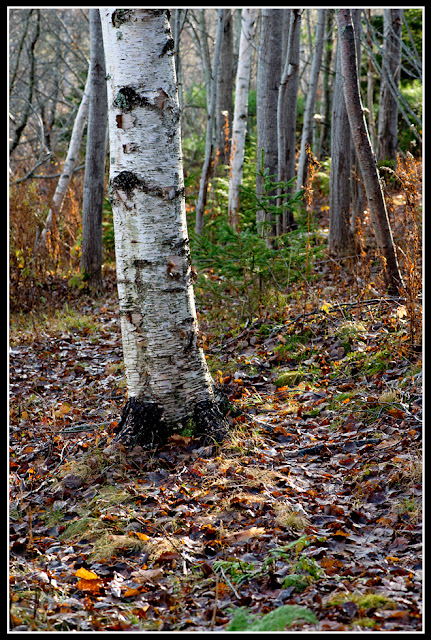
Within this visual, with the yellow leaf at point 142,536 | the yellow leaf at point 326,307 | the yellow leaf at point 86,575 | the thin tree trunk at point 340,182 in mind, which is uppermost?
the thin tree trunk at point 340,182

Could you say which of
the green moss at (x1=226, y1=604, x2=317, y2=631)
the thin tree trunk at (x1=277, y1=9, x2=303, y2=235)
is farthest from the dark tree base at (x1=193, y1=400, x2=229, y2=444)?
the thin tree trunk at (x1=277, y1=9, x2=303, y2=235)

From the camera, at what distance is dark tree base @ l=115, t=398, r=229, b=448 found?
3.51 meters

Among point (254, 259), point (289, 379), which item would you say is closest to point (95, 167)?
point (254, 259)

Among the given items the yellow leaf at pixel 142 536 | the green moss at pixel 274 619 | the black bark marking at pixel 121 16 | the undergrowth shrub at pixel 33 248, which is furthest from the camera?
the undergrowth shrub at pixel 33 248

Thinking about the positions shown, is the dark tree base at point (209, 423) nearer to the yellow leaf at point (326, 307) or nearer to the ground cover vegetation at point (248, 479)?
the ground cover vegetation at point (248, 479)

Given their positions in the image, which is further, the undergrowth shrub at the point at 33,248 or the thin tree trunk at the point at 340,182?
the undergrowth shrub at the point at 33,248

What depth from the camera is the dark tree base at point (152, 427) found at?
351cm

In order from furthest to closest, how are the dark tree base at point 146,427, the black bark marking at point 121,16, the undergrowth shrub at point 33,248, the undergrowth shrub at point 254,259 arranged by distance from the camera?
the undergrowth shrub at point 33,248
the undergrowth shrub at point 254,259
the dark tree base at point 146,427
the black bark marking at point 121,16

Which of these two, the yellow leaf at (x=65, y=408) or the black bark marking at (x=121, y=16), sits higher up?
the black bark marking at (x=121, y=16)

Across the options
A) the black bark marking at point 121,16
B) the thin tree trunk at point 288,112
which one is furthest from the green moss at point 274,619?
the thin tree trunk at point 288,112

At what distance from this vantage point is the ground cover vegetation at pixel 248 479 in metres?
2.19

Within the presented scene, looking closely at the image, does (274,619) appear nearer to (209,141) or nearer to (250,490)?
(250,490)

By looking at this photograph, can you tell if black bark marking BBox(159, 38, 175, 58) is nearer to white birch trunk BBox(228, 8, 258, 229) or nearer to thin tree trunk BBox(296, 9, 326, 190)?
white birch trunk BBox(228, 8, 258, 229)

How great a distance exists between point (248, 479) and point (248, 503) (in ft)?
0.73
